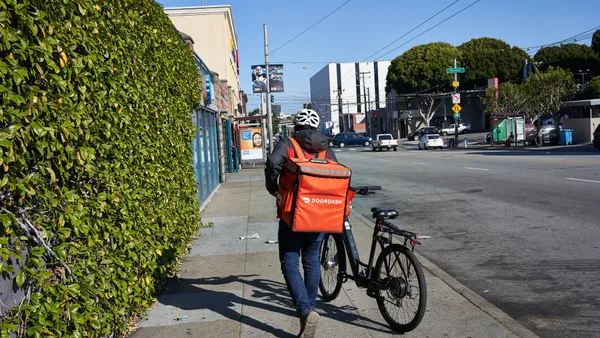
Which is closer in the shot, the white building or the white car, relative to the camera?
the white car

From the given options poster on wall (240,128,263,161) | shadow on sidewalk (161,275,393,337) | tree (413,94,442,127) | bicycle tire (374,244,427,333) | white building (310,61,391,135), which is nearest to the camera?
bicycle tire (374,244,427,333)

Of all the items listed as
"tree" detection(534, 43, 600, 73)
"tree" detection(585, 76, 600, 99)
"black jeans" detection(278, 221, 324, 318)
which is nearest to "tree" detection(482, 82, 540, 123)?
"tree" detection(585, 76, 600, 99)

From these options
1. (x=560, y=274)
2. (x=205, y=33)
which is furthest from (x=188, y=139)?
(x=205, y=33)

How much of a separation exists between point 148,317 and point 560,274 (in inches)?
178

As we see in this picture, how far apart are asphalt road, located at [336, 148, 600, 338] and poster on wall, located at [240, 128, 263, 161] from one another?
1480 cm

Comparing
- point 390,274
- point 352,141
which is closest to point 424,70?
point 352,141

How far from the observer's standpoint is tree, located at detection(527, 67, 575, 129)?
140ft

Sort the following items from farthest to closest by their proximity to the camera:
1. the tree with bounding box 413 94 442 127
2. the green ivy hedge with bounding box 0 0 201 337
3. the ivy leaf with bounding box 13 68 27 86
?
the tree with bounding box 413 94 442 127 → the green ivy hedge with bounding box 0 0 201 337 → the ivy leaf with bounding box 13 68 27 86

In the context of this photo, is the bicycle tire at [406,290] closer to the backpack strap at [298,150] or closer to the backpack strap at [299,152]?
the backpack strap at [299,152]

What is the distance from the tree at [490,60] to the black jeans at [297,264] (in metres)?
70.4

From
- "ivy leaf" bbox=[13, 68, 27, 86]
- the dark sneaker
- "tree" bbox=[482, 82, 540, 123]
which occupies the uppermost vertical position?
"tree" bbox=[482, 82, 540, 123]

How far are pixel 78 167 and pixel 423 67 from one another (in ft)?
237

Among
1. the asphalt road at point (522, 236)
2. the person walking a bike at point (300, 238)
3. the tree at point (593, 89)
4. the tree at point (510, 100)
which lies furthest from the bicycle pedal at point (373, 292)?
the tree at point (593, 89)

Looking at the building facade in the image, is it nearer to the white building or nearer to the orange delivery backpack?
the orange delivery backpack
